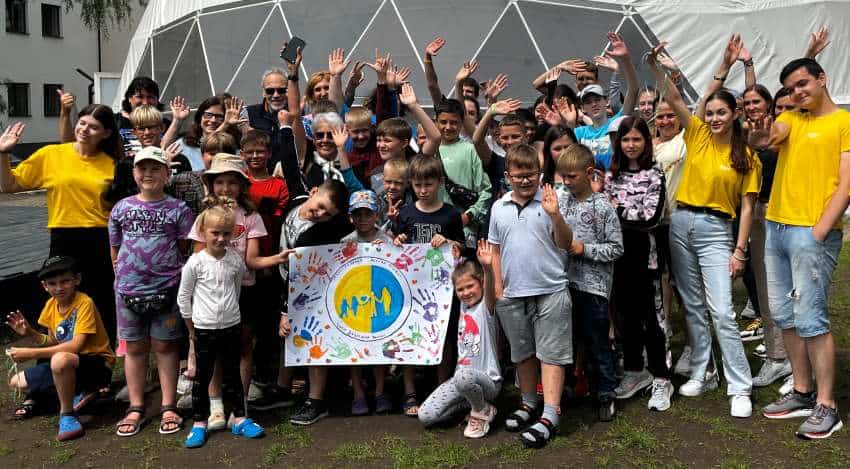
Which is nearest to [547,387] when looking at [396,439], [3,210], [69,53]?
[396,439]

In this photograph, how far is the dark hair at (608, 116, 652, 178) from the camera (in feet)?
16.7

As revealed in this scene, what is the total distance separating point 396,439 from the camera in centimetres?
467

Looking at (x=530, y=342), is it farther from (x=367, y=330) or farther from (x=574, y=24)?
(x=574, y=24)

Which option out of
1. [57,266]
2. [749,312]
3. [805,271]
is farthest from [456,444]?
[749,312]

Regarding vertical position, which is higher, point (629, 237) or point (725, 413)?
point (629, 237)

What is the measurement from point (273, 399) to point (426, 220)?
1.61m

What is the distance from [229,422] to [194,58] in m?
8.99

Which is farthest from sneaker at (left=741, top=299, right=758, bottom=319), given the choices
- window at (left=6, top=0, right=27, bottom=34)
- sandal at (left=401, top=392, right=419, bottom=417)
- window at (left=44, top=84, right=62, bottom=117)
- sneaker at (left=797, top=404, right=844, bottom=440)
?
window at (left=6, top=0, right=27, bottom=34)

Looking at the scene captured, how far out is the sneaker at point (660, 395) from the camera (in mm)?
5043

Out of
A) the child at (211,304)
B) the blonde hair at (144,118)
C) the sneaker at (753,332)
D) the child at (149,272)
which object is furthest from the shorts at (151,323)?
the sneaker at (753,332)

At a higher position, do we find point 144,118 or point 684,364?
point 144,118

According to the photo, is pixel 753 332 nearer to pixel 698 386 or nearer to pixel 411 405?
pixel 698 386

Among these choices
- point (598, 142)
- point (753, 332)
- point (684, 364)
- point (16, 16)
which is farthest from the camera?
point (16, 16)

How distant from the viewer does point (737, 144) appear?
491 cm
